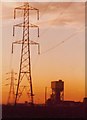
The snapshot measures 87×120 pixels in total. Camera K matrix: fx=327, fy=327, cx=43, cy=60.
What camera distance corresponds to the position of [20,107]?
467 cm

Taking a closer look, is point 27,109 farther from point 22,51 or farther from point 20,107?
point 22,51

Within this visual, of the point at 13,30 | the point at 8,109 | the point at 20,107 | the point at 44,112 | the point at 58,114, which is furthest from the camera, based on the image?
the point at 58,114

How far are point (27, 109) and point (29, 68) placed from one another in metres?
0.77

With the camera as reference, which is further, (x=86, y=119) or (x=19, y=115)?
(x=19, y=115)

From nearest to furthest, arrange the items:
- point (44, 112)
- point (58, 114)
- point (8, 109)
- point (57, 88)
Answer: point (8, 109) < point (44, 112) < point (58, 114) < point (57, 88)

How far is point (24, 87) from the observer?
4.71 metres

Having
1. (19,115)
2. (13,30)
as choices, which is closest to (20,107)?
(19,115)

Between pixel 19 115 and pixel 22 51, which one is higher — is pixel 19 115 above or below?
below

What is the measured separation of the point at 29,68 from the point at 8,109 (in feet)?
Result: 2.14

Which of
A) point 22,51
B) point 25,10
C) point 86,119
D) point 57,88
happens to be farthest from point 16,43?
point 57,88

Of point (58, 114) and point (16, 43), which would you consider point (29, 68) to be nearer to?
point (16, 43)

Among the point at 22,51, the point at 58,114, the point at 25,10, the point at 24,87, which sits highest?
the point at 25,10

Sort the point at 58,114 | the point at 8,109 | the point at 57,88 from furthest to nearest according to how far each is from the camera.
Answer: the point at 57,88 < the point at 58,114 < the point at 8,109

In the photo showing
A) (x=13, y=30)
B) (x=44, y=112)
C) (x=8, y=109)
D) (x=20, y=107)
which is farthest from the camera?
(x=44, y=112)
